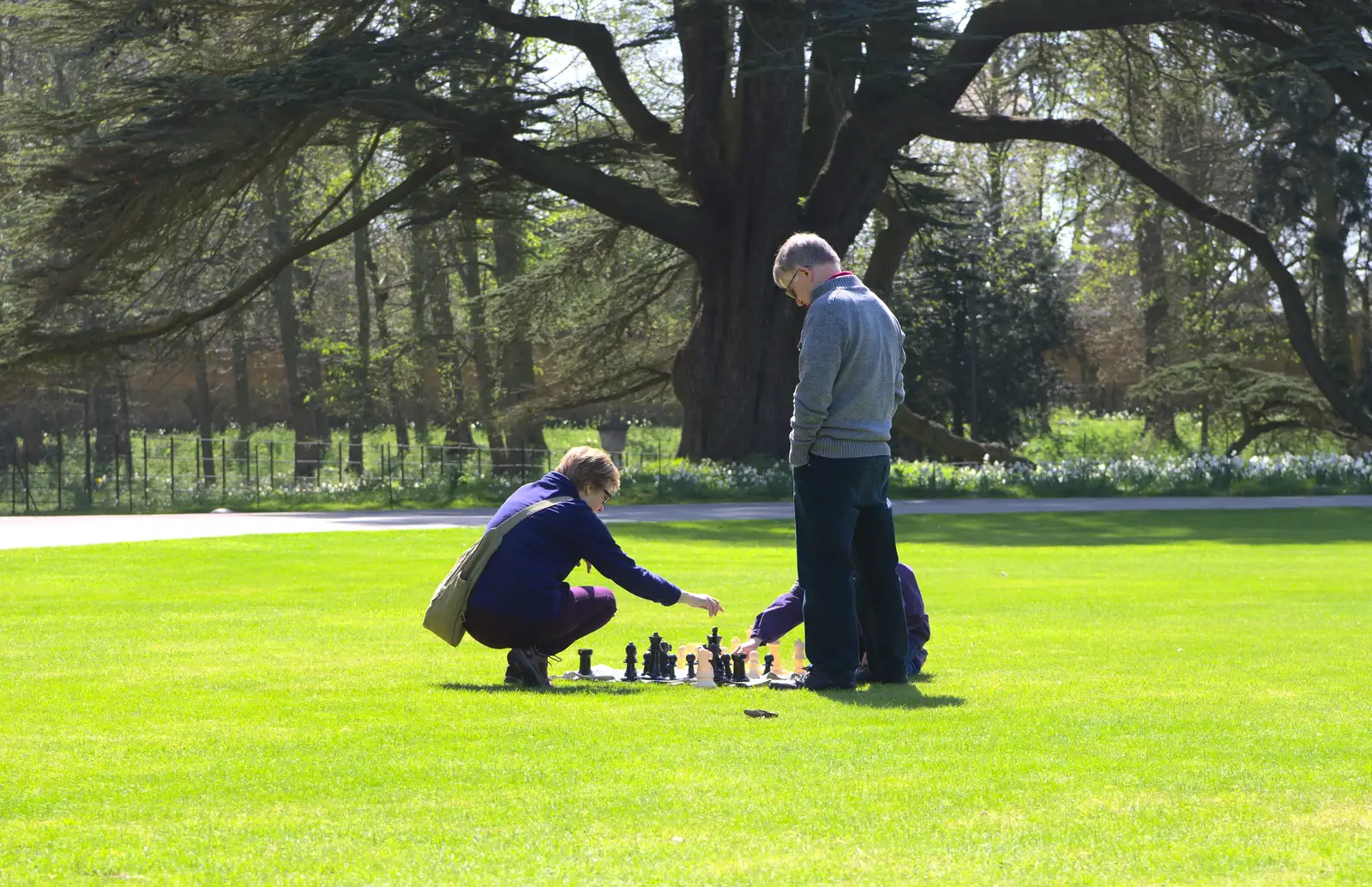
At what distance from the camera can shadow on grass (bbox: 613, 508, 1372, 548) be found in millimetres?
19203

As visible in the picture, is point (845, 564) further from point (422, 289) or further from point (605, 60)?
point (422, 289)

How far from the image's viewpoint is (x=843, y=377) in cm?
765

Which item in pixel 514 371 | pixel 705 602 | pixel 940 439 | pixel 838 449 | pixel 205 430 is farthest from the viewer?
pixel 205 430

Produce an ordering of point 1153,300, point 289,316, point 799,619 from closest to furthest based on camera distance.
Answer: point 799,619
point 289,316
point 1153,300

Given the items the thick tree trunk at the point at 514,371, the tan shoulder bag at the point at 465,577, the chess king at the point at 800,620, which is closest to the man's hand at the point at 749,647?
the chess king at the point at 800,620

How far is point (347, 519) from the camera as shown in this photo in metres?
22.8

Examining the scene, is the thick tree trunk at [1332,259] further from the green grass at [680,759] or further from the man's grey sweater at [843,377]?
the man's grey sweater at [843,377]

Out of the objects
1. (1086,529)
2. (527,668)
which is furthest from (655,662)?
(1086,529)

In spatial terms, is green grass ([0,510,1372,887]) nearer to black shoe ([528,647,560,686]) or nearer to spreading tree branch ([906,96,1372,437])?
black shoe ([528,647,560,686])

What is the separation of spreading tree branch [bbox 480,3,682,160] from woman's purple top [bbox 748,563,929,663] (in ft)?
59.7

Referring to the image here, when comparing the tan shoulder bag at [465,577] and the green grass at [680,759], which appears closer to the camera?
the green grass at [680,759]

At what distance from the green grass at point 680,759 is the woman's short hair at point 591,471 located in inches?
37.2

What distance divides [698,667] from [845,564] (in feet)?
2.89

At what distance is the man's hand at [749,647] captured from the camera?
26.2 feet
